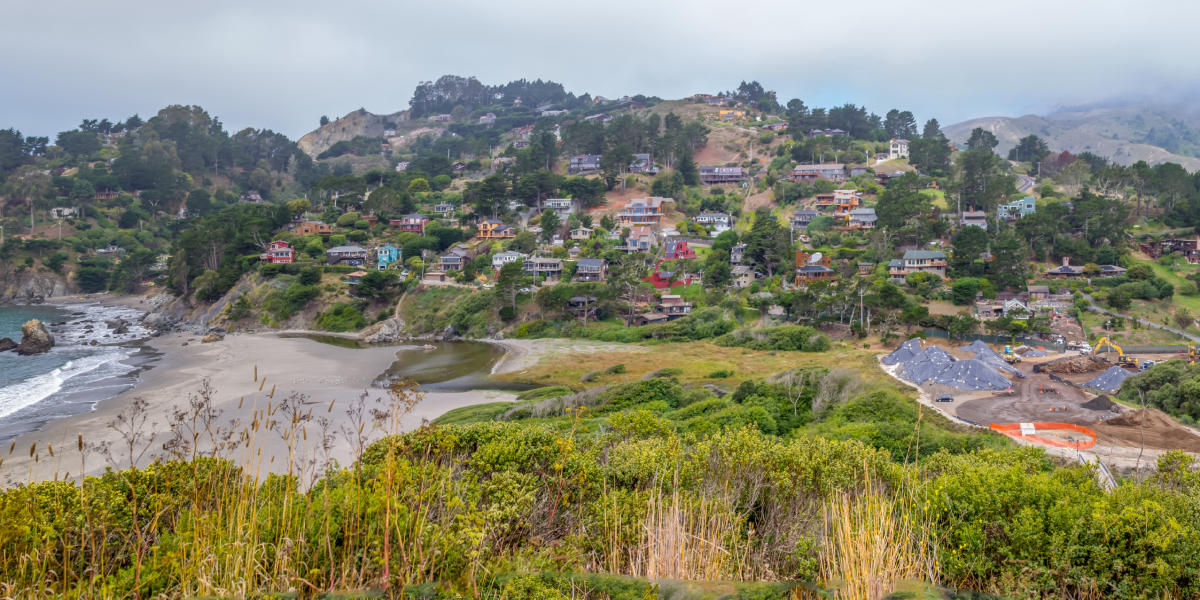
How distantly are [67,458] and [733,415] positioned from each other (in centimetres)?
1903

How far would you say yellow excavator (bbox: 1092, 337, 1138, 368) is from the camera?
101 ft

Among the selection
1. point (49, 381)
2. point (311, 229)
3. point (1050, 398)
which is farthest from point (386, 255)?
point (1050, 398)

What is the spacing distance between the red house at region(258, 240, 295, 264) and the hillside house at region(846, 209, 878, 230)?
184 ft

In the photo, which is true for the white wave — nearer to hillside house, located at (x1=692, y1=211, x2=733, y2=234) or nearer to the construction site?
the construction site

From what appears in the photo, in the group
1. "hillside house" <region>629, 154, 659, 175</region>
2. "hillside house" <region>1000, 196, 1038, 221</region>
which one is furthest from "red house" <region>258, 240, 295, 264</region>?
"hillside house" <region>1000, 196, 1038, 221</region>

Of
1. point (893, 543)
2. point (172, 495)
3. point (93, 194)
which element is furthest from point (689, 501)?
point (93, 194)

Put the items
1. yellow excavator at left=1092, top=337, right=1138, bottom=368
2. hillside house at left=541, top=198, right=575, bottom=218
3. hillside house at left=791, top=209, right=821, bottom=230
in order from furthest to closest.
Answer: hillside house at left=541, top=198, right=575, bottom=218 < hillside house at left=791, top=209, right=821, bottom=230 < yellow excavator at left=1092, top=337, right=1138, bottom=368

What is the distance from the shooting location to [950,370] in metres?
29.0

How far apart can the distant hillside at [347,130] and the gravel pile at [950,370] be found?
148916 mm

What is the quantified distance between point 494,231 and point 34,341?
37.3 metres

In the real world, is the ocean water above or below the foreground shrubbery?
below

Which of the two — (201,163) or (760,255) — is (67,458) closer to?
(760,255)

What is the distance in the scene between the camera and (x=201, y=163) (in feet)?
341

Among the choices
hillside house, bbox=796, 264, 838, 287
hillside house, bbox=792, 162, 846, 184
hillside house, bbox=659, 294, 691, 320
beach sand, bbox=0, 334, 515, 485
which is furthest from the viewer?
hillside house, bbox=792, 162, 846, 184
